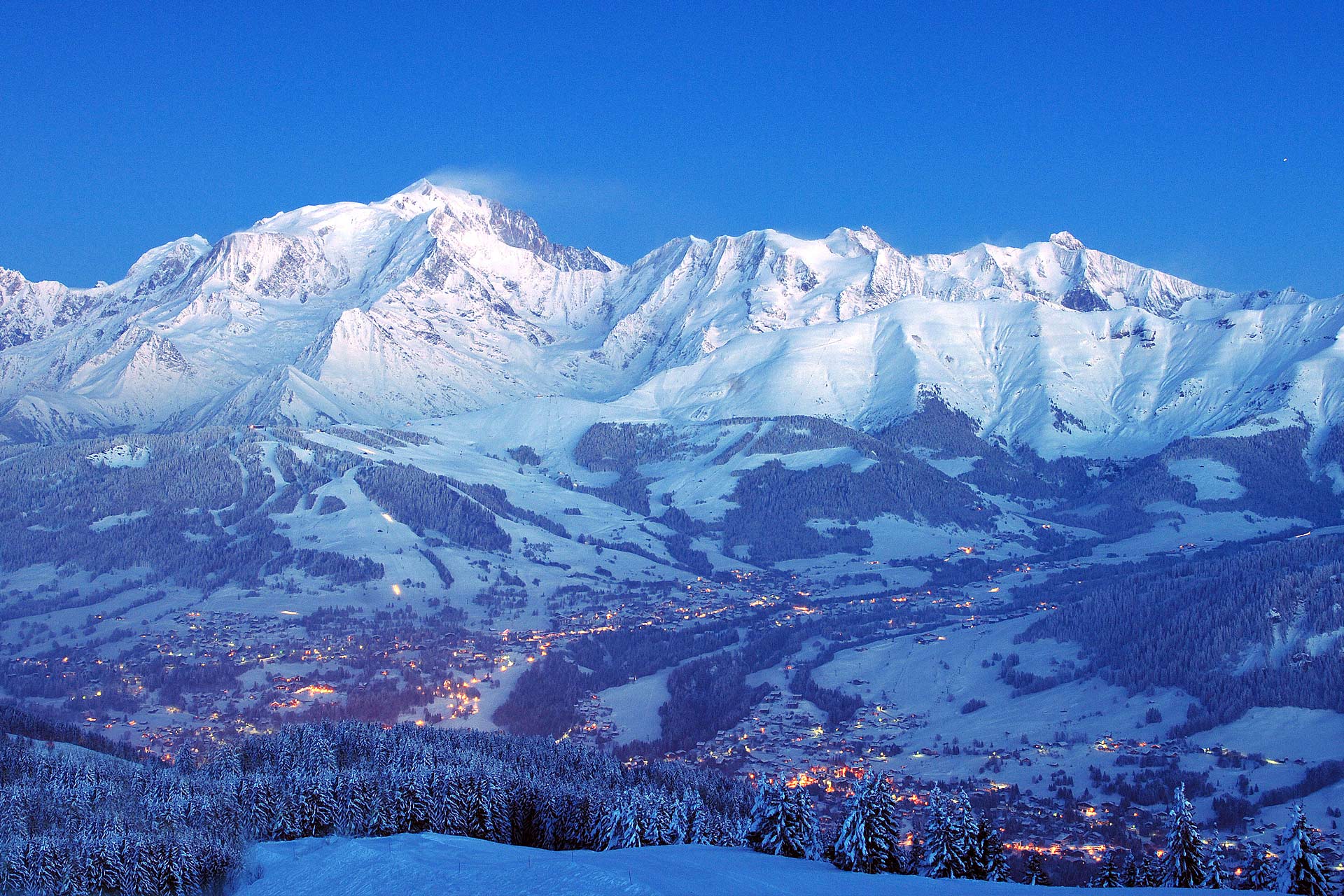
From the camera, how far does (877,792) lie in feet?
178

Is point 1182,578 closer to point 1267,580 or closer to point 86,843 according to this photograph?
point 1267,580

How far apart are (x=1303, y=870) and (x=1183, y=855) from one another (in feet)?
16.6

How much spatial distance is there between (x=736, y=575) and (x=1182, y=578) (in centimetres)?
7977

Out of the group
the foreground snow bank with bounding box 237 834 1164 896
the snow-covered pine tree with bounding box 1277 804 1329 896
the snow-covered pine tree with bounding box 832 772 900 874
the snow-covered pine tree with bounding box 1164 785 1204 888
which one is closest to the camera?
the foreground snow bank with bounding box 237 834 1164 896

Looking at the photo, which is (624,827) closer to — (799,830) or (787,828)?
(787,828)

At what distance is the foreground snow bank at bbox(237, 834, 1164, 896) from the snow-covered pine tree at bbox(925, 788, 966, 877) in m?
3.88

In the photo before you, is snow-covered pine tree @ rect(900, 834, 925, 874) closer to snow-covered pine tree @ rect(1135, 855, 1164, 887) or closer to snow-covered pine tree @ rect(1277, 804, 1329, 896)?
snow-covered pine tree @ rect(1135, 855, 1164, 887)

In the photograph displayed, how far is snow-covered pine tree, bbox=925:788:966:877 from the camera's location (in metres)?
51.3

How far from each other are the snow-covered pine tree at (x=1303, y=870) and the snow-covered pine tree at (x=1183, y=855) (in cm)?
362

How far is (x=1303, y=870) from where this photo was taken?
45.8 meters

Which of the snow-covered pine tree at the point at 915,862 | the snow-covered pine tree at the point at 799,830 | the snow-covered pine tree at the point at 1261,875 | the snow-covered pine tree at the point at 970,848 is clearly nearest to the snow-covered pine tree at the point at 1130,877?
the snow-covered pine tree at the point at 1261,875

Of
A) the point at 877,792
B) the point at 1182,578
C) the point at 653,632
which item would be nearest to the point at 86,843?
the point at 877,792

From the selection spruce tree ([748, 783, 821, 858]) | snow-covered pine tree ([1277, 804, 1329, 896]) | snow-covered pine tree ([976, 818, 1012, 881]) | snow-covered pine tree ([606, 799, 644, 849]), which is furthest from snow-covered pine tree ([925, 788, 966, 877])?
snow-covered pine tree ([606, 799, 644, 849])

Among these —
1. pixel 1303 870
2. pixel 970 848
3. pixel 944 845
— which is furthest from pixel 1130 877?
pixel 944 845
